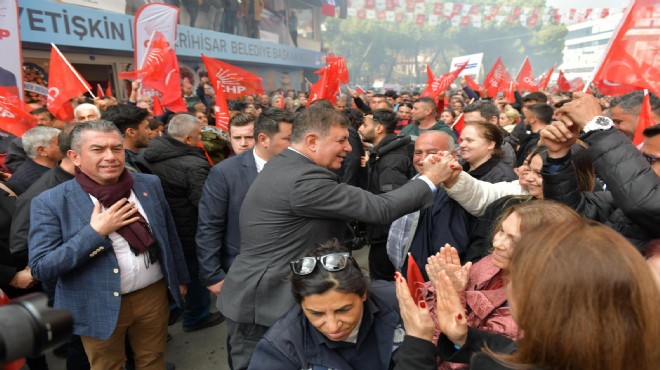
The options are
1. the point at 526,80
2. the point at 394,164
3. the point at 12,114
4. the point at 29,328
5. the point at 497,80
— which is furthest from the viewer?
the point at 526,80

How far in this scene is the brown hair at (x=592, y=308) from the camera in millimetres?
910

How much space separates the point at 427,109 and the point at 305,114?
379 centimetres

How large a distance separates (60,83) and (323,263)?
204 inches

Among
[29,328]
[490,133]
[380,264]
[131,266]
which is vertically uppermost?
[490,133]

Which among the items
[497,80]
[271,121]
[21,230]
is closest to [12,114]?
[21,230]

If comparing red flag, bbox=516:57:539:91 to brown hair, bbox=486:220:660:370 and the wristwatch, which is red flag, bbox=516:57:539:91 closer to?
the wristwatch

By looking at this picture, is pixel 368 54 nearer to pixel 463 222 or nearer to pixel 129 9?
pixel 129 9

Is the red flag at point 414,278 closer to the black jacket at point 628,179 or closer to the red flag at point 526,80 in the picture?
the black jacket at point 628,179

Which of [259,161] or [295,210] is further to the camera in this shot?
[259,161]

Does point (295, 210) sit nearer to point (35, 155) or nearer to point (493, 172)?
point (493, 172)

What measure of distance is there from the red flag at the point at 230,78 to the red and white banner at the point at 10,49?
2.30 metres

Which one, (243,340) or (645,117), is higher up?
(645,117)

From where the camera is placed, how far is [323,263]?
1.66 meters

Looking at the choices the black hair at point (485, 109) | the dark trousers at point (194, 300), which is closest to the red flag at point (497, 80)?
the black hair at point (485, 109)
